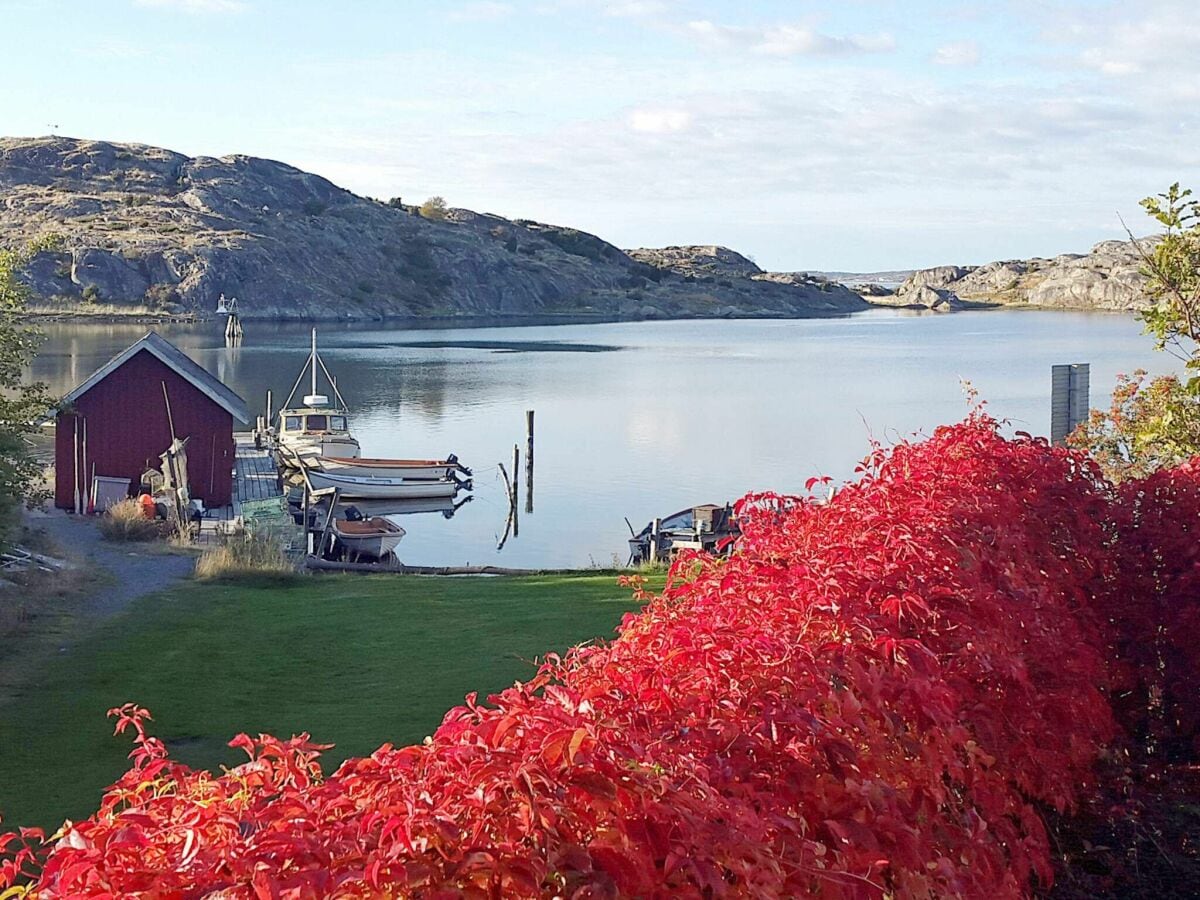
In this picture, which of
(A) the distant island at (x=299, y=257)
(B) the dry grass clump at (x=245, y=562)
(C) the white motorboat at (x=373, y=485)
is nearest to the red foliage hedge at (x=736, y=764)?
(B) the dry grass clump at (x=245, y=562)

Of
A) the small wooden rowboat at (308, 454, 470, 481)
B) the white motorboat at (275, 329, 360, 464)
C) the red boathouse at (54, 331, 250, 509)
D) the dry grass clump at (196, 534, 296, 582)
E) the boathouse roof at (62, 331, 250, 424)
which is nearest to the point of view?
the dry grass clump at (196, 534, 296, 582)

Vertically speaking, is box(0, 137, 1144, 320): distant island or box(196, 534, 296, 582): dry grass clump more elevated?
box(0, 137, 1144, 320): distant island

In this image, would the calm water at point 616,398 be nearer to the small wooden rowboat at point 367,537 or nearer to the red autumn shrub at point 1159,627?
the small wooden rowboat at point 367,537

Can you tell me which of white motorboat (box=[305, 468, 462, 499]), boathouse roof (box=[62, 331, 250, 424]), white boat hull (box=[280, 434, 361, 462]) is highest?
boathouse roof (box=[62, 331, 250, 424])

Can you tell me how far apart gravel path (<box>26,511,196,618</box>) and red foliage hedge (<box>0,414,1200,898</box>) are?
13975 millimetres

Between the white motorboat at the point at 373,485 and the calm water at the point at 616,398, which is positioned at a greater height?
the calm water at the point at 616,398

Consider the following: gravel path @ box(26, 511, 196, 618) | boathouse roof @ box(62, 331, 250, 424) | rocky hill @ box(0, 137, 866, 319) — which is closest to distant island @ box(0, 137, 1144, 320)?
rocky hill @ box(0, 137, 866, 319)

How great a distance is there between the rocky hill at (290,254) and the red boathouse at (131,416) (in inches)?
3364

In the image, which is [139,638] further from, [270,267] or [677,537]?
[270,267]

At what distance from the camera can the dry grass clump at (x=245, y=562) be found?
19406 mm

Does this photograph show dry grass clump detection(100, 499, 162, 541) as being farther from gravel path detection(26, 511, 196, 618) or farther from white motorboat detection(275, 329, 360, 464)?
white motorboat detection(275, 329, 360, 464)

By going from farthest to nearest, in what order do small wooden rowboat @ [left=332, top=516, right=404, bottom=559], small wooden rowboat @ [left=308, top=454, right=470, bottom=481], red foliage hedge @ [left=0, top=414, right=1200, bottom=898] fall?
small wooden rowboat @ [left=308, top=454, right=470, bottom=481], small wooden rowboat @ [left=332, top=516, right=404, bottom=559], red foliage hedge @ [left=0, top=414, right=1200, bottom=898]

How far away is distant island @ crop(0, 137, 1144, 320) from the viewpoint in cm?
11994

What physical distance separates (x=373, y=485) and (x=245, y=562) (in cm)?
2138
